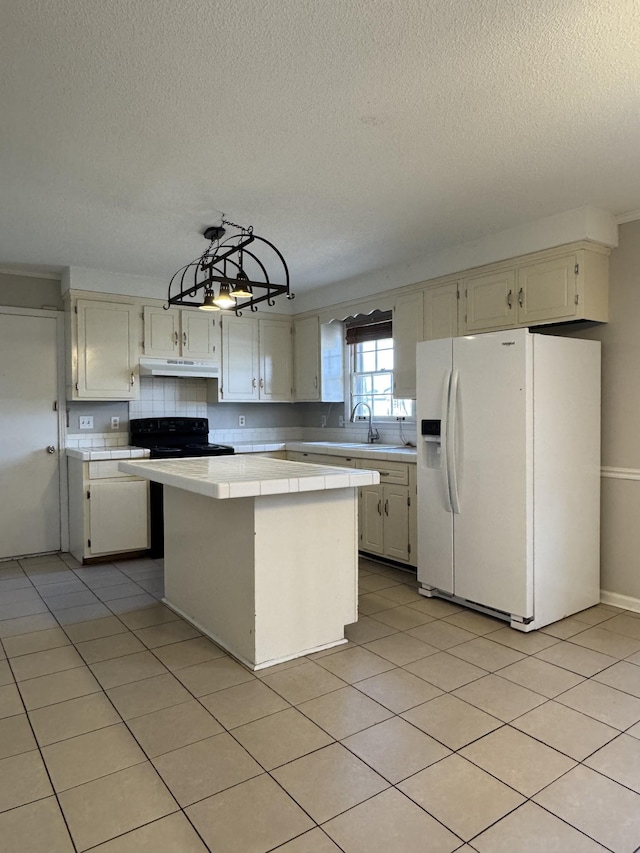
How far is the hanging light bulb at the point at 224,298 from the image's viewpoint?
2.95 meters

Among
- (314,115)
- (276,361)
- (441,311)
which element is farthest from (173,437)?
(314,115)

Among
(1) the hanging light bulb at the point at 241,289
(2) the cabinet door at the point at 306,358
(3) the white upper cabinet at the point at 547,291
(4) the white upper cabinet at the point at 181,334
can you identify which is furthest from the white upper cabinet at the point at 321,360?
(1) the hanging light bulb at the point at 241,289

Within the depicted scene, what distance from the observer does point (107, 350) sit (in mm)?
4961

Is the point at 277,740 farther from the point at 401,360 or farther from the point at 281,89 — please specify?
the point at 401,360

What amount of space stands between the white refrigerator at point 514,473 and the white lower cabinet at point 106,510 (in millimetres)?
2441

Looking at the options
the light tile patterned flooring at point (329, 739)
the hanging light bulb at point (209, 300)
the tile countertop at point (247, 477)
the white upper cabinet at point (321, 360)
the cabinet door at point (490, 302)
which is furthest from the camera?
the white upper cabinet at point (321, 360)

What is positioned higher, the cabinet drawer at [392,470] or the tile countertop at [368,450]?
the tile countertop at [368,450]

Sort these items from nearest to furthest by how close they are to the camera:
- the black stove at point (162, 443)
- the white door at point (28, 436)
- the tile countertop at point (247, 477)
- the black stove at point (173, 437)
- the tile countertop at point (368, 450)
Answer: the tile countertop at point (247, 477) < the tile countertop at point (368, 450) < the white door at point (28, 436) < the black stove at point (162, 443) < the black stove at point (173, 437)

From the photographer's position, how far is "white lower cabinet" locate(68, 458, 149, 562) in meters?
4.63

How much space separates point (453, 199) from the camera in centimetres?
332

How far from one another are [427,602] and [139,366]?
10.2ft

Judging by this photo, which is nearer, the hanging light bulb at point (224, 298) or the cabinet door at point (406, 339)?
the hanging light bulb at point (224, 298)

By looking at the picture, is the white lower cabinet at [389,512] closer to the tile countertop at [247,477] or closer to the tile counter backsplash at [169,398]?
the tile countertop at [247,477]

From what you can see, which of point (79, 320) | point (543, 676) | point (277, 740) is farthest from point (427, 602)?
point (79, 320)
